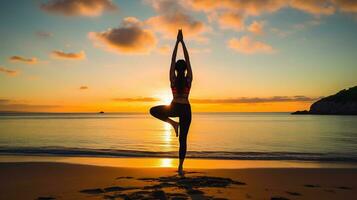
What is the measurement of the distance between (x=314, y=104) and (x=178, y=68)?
626ft

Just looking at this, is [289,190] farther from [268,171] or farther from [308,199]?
[268,171]

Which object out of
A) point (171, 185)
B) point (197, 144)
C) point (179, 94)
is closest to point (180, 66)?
point (179, 94)

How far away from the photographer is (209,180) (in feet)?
26.1

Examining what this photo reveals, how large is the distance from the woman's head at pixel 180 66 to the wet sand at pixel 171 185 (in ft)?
8.77

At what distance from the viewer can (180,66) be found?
7895 millimetres

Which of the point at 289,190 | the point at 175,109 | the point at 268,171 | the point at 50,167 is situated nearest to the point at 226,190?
the point at 289,190

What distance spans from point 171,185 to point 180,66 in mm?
2834

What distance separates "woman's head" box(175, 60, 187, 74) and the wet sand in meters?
2.67

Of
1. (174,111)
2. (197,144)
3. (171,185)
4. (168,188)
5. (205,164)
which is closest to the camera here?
(168,188)

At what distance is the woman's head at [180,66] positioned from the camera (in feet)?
25.8

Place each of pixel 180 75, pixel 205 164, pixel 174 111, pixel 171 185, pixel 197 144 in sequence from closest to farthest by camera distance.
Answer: pixel 171 185 < pixel 174 111 < pixel 180 75 < pixel 205 164 < pixel 197 144

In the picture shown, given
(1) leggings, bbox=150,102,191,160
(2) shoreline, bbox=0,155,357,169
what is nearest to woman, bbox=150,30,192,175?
(1) leggings, bbox=150,102,191,160

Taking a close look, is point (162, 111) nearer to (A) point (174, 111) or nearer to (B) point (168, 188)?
(A) point (174, 111)

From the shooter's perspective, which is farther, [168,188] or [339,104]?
[339,104]
